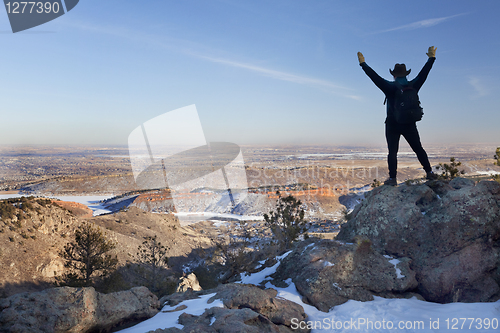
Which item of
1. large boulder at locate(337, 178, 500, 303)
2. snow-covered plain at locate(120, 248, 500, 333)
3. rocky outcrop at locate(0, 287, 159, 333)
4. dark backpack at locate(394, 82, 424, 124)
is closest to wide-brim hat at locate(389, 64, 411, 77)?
dark backpack at locate(394, 82, 424, 124)

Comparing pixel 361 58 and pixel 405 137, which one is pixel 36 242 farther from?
pixel 405 137

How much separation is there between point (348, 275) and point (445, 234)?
7.73ft

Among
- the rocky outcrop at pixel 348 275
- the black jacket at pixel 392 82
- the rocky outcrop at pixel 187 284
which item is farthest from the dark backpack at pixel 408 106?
the rocky outcrop at pixel 187 284

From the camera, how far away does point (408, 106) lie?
6.43 metres

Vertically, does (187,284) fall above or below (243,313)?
below

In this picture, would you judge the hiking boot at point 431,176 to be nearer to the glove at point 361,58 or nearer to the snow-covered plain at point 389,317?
the snow-covered plain at point 389,317

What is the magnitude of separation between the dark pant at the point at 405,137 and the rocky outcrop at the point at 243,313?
4.40 m

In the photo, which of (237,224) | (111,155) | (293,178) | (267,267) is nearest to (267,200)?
(237,224)

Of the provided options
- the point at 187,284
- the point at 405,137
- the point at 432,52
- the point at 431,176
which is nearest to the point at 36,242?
the point at 187,284

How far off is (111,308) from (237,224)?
44516 millimetres

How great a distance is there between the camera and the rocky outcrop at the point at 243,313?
425cm

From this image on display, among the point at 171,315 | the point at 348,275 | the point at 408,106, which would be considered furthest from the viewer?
the point at 408,106

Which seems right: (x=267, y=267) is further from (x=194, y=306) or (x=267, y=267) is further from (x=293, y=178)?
(x=293, y=178)

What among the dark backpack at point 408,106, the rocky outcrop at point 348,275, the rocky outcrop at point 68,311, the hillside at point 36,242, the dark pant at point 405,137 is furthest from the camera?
the hillside at point 36,242
